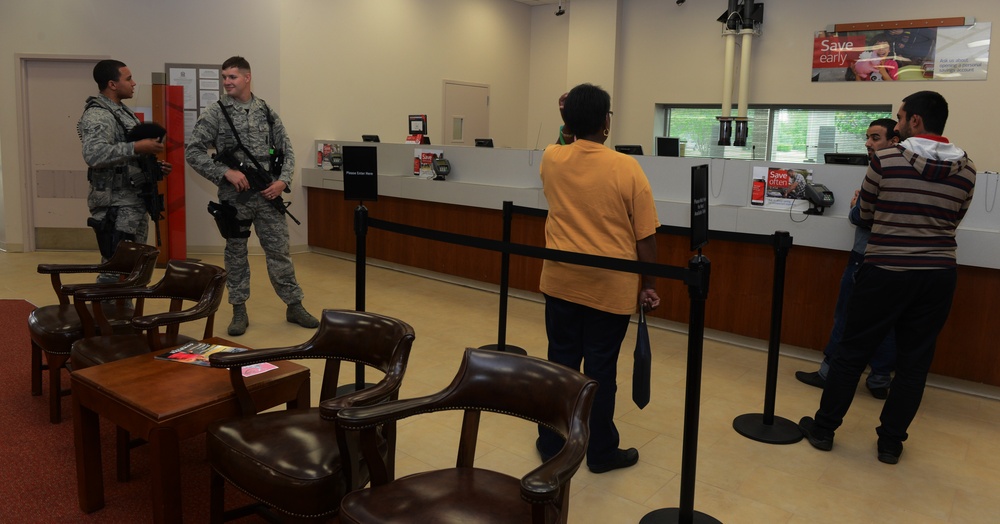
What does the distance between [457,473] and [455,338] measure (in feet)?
9.79

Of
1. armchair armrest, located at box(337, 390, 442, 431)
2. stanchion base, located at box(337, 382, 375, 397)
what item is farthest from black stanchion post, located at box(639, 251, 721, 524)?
stanchion base, located at box(337, 382, 375, 397)

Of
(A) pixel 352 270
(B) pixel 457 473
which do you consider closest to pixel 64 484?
(B) pixel 457 473

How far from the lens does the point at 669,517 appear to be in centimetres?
272

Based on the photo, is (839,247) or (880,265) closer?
(880,265)

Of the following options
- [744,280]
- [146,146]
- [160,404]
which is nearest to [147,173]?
[146,146]

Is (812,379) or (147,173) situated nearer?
(812,379)

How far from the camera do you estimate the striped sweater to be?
3027 millimetres

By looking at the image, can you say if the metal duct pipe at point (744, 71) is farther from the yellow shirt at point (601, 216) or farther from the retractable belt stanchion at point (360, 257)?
the yellow shirt at point (601, 216)

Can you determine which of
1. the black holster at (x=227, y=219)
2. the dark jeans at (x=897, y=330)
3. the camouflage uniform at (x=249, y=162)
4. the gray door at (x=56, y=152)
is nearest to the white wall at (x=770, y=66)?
the dark jeans at (x=897, y=330)

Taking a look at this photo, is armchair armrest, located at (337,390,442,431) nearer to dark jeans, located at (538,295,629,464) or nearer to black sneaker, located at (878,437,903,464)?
dark jeans, located at (538,295,629,464)

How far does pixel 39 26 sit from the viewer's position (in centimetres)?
738

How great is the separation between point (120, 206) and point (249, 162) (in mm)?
839

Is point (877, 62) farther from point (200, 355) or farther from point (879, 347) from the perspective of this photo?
point (200, 355)

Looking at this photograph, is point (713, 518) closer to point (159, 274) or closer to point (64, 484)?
point (64, 484)
